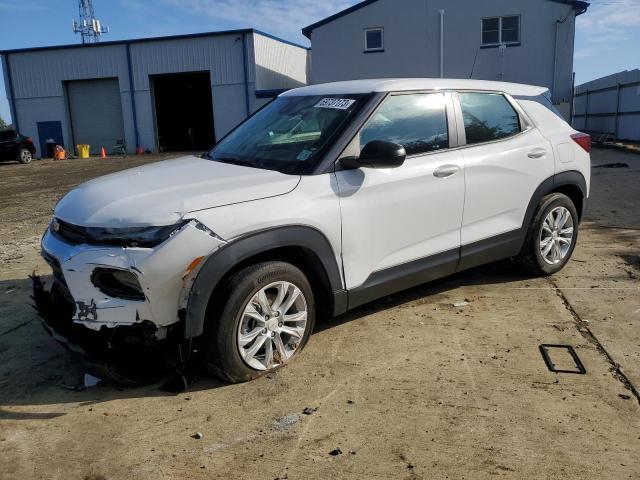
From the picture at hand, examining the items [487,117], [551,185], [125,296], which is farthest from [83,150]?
[125,296]

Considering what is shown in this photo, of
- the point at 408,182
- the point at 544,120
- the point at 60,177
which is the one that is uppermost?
the point at 544,120

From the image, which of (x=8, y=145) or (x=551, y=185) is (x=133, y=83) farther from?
(x=551, y=185)

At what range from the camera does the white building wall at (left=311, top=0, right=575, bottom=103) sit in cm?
2422

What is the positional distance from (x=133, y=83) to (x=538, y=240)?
28.7 metres

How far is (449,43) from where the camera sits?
82.2 ft

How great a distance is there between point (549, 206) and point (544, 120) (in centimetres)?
78

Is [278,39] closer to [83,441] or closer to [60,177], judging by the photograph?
[60,177]

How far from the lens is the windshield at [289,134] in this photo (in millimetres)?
3760

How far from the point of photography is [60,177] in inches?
695

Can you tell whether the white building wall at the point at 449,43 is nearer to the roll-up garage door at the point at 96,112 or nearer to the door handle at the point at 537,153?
the roll-up garage door at the point at 96,112

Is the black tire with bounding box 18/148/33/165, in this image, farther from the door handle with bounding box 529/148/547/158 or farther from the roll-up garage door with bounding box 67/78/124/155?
the door handle with bounding box 529/148/547/158

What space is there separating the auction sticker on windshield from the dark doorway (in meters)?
27.9

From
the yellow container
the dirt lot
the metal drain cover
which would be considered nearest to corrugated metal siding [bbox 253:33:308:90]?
the yellow container

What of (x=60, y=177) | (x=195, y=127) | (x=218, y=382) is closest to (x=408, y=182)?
(x=218, y=382)
